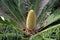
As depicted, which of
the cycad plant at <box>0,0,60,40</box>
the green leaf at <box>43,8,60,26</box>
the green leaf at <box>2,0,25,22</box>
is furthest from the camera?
the green leaf at <box>2,0,25,22</box>

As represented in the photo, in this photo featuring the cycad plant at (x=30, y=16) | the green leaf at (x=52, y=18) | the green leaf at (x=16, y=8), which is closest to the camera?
the cycad plant at (x=30, y=16)

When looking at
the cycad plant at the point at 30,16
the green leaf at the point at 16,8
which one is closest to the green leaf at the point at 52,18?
the cycad plant at the point at 30,16

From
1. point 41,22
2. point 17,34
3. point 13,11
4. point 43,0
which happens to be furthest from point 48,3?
point 17,34

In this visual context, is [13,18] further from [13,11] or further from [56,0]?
[56,0]

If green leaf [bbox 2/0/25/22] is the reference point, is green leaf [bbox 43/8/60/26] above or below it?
below

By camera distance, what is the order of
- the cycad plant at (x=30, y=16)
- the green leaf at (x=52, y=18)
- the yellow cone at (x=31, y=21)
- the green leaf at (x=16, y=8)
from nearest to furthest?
the cycad plant at (x=30, y=16)
the yellow cone at (x=31, y=21)
the green leaf at (x=52, y=18)
the green leaf at (x=16, y=8)

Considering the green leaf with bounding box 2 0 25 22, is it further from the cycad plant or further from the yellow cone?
the yellow cone

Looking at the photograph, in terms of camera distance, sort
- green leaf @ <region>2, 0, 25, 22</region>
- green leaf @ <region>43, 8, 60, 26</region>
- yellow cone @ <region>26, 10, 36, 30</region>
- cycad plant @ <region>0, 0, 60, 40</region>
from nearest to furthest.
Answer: cycad plant @ <region>0, 0, 60, 40</region>, yellow cone @ <region>26, 10, 36, 30</region>, green leaf @ <region>43, 8, 60, 26</region>, green leaf @ <region>2, 0, 25, 22</region>

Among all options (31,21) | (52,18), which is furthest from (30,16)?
(52,18)

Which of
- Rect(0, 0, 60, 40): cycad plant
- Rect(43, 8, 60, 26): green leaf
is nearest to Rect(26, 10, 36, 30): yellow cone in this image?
Rect(0, 0, 60, 40): cycad plant

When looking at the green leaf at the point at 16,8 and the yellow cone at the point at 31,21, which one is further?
the green leaf at the point at 16,8

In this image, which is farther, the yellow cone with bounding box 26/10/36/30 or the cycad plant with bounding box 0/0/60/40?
the yellow cone with bounding box 26/10/36/30

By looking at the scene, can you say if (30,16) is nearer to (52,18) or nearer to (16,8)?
(52,18)

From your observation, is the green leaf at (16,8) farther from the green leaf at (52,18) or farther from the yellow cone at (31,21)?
Result: the green leaf at (52,18)
